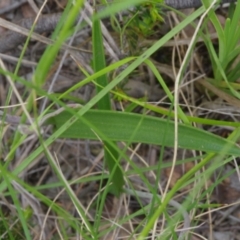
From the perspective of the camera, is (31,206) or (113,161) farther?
(31,206)

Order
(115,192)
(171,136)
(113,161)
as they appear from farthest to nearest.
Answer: (115,192) < (113,161) < (171,136)

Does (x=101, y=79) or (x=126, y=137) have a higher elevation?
(x=101, y=79)

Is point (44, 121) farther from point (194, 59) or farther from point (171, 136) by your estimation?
point (194, 59)

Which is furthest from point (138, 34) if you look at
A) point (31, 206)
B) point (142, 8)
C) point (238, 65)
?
point (31, 206)

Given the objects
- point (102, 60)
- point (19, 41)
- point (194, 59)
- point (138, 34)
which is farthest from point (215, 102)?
point (19, 41)

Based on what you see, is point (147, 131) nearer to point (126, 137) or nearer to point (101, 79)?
point (126, 137)

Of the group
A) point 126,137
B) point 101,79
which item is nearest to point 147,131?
point 126,137

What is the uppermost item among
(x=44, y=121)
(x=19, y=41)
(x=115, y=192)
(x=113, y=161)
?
(x=19, y=41)

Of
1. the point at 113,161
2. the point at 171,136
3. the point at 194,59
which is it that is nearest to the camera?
the point at 171,136

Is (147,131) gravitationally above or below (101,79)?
below

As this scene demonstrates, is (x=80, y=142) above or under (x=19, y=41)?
under
